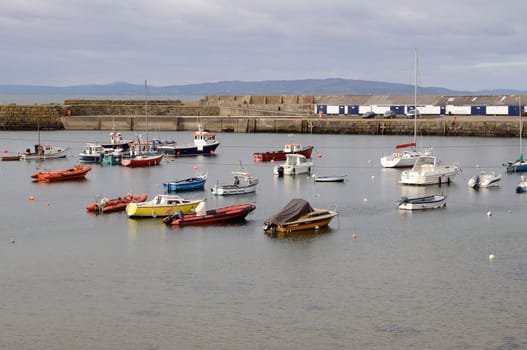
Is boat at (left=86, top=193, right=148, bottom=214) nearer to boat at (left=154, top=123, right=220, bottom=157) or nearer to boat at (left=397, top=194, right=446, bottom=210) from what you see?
boat at (left=397, top=194, right=446, bottom=210)

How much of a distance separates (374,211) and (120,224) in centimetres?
1045

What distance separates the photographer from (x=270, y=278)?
A: 1006 inches

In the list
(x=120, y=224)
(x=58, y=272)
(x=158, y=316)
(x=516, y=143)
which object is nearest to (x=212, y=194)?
(x=120, y=224)

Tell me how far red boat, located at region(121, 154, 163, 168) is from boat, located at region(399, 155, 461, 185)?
59.5 ft

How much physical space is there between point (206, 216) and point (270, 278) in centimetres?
829

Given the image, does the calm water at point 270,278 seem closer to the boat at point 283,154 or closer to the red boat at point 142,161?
the red boat at point 142,161

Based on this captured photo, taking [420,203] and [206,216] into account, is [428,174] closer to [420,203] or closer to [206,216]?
[420,203]

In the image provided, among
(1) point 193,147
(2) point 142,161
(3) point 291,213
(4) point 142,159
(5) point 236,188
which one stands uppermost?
(1) point 193,147

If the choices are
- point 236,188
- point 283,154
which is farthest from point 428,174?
point 283,154

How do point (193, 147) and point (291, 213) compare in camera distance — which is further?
point (193, 147)

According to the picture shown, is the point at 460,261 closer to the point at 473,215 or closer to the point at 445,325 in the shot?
the point at 445,325

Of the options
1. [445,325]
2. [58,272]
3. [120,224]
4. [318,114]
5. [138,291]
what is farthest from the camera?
[318,114]

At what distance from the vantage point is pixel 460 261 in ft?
90.7

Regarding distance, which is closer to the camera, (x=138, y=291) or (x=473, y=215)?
(x=138, y=291)
